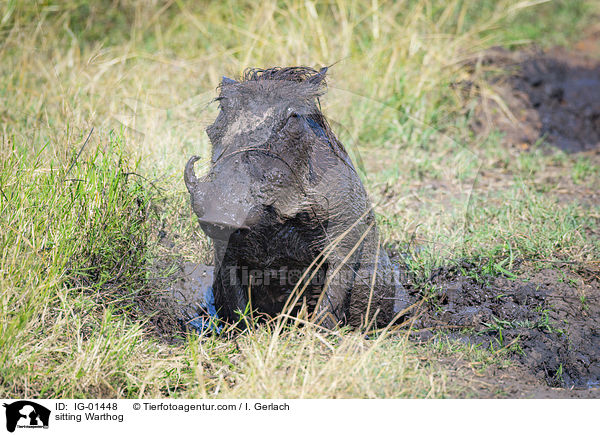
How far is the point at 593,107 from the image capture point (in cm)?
698

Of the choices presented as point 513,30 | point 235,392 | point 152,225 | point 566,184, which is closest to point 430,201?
point 566,184

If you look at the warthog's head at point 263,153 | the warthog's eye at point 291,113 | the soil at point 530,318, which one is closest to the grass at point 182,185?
the soil at point 530,318

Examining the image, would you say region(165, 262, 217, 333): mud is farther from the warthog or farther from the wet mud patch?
the wet mud patch

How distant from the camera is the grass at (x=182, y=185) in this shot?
286 cm

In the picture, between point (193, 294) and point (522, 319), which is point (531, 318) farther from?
point (193, 294)

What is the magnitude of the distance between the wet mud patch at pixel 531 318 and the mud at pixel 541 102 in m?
2.89

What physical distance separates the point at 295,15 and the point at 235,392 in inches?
194

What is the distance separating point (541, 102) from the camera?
6949 mm

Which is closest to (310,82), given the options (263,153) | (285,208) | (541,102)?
(263,153)

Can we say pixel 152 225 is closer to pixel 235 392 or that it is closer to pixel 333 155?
pixel 333 155

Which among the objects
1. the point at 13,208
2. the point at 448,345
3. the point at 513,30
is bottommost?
the point at 448,345

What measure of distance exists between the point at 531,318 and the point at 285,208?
5.64ft
